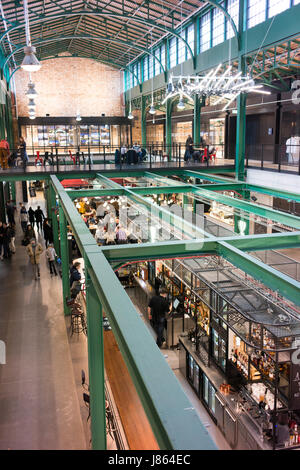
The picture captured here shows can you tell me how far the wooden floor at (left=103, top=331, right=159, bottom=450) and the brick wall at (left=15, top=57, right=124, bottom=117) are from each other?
3355 cm

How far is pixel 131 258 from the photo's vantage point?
5820 mm

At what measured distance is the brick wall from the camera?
3925 cm

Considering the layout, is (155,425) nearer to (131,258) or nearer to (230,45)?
(131,258)

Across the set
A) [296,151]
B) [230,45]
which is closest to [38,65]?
[230,45]

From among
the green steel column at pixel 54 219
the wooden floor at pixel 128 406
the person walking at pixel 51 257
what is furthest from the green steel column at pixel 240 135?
the wooden floor at pixel 128 406

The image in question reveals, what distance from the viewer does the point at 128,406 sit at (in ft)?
27.7

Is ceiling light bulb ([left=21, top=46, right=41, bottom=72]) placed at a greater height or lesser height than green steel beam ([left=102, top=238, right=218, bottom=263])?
greater

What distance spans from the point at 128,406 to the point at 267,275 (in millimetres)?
4933

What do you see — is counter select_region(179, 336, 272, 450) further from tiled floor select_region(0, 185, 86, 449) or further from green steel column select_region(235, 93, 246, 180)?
green steel column select_region(235, 93, 246, 180)

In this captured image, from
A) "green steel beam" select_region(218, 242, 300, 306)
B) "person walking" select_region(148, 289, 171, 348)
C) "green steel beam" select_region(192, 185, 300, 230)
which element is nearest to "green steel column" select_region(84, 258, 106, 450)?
"green steel beam" select_region(218, 242, 300, 306)

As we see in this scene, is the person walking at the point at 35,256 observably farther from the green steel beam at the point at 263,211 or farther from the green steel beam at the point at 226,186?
the green steel beam at the point at 263,211

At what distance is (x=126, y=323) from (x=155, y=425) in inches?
42.1

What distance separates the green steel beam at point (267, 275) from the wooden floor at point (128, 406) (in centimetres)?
264

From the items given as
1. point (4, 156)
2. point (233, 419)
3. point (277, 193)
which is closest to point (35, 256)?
point (4, 156)
